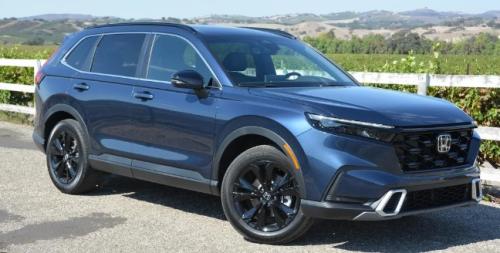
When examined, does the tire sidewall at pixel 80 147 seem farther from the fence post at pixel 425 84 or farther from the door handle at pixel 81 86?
the fence post at pixel 425 84

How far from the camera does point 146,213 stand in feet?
Answer: 22.6

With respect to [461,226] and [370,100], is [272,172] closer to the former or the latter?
[370,100]

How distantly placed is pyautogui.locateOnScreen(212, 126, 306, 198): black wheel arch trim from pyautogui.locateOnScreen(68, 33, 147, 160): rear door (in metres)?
1.05

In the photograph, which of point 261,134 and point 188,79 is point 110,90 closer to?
point 188,79

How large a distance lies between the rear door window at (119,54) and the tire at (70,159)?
0.66 m

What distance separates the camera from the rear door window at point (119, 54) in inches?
276

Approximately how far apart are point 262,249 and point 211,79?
4.85 ft

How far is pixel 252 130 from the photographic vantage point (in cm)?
576

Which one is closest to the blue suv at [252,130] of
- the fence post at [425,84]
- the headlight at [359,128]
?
the headlight at [359,128]

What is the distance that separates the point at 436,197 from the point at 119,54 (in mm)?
3294

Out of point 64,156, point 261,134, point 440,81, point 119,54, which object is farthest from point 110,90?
point 440,81

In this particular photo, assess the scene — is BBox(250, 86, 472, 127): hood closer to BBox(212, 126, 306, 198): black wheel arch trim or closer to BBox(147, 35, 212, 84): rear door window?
BBox(212, 126, 306, 198): black wheel arch trim

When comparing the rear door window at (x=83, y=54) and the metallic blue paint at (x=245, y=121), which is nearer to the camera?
the metallic blue paint at (x=245, y=121)

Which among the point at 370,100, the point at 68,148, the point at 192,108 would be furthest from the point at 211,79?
the point at 68,148
